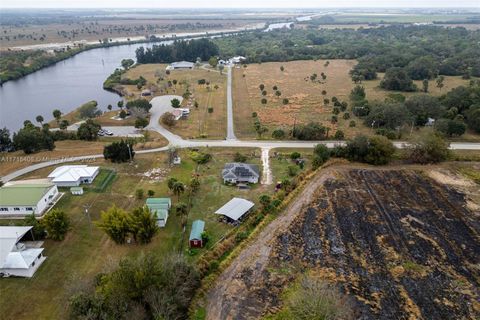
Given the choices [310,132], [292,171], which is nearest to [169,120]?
[310,132]

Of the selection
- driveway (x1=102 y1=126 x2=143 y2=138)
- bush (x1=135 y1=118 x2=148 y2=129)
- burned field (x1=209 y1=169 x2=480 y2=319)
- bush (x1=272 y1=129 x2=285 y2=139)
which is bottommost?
burned field (x1=209 y1=169 x2=480 y2=319)

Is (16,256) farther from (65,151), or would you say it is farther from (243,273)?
(65,151)

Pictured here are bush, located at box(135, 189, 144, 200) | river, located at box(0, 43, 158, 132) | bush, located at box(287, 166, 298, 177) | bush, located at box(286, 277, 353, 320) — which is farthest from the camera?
river, located at box(0, 43, 158, 132)

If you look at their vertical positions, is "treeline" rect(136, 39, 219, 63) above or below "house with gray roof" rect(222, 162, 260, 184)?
above

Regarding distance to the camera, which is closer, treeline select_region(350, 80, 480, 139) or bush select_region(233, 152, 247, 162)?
bush select_region(233, 152, 247, 162)

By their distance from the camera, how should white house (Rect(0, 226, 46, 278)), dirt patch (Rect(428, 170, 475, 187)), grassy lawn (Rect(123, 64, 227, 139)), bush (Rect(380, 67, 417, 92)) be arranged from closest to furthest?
white house (Rect(0, 226, 46, 278)), dirt patch (Rect(428, 170, 475, 187)), grassy lawn (Rect(123, 64, 227, 139)), bush (Rect(380, 67, 417, 92))

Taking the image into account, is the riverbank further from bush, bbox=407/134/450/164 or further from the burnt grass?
bush, bbox=407/134/450/164

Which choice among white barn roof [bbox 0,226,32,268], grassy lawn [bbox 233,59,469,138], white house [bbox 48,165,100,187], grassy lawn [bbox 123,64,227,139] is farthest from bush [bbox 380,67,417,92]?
white barn roof [bbox 0,226,32,268]

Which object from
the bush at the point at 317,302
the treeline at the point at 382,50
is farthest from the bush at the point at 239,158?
the treeline at the point at 382,50
